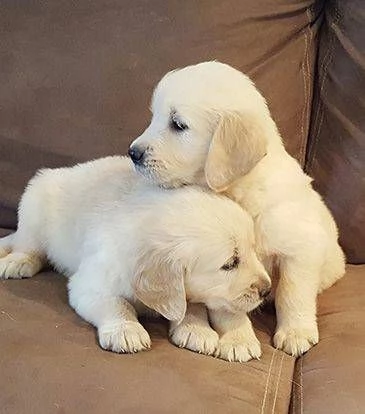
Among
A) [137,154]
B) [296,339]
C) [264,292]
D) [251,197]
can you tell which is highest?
[137,154]

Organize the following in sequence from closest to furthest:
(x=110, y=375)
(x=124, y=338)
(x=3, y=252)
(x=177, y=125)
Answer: (x=110, y=375), (x=124, y=338), (x=177, y=125), (x=3, y=252)

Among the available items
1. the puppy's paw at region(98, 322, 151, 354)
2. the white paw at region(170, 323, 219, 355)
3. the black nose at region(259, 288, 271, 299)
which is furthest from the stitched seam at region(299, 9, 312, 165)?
the puppy's paw at region(98, 322, 151, 354)

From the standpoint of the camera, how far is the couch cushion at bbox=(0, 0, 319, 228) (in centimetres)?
239

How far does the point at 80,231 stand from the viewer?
2.12m

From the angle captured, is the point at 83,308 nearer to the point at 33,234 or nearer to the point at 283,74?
the point at 33,234

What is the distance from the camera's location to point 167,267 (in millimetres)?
1824

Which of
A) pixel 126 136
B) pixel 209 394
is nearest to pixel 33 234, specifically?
pixel 126 136

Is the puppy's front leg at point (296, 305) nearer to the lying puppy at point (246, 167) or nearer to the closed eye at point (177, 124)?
the lying puppy at point (246, 167)

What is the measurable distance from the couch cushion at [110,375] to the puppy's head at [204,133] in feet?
1.20

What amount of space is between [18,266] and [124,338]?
0.47 meters

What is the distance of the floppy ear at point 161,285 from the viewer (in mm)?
1818

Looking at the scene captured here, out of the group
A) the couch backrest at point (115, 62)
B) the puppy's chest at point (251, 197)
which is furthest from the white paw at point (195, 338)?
the couch backrest at point (115, 62)

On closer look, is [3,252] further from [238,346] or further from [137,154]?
[238,346]

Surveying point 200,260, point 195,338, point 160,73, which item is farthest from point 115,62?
point 195,338
